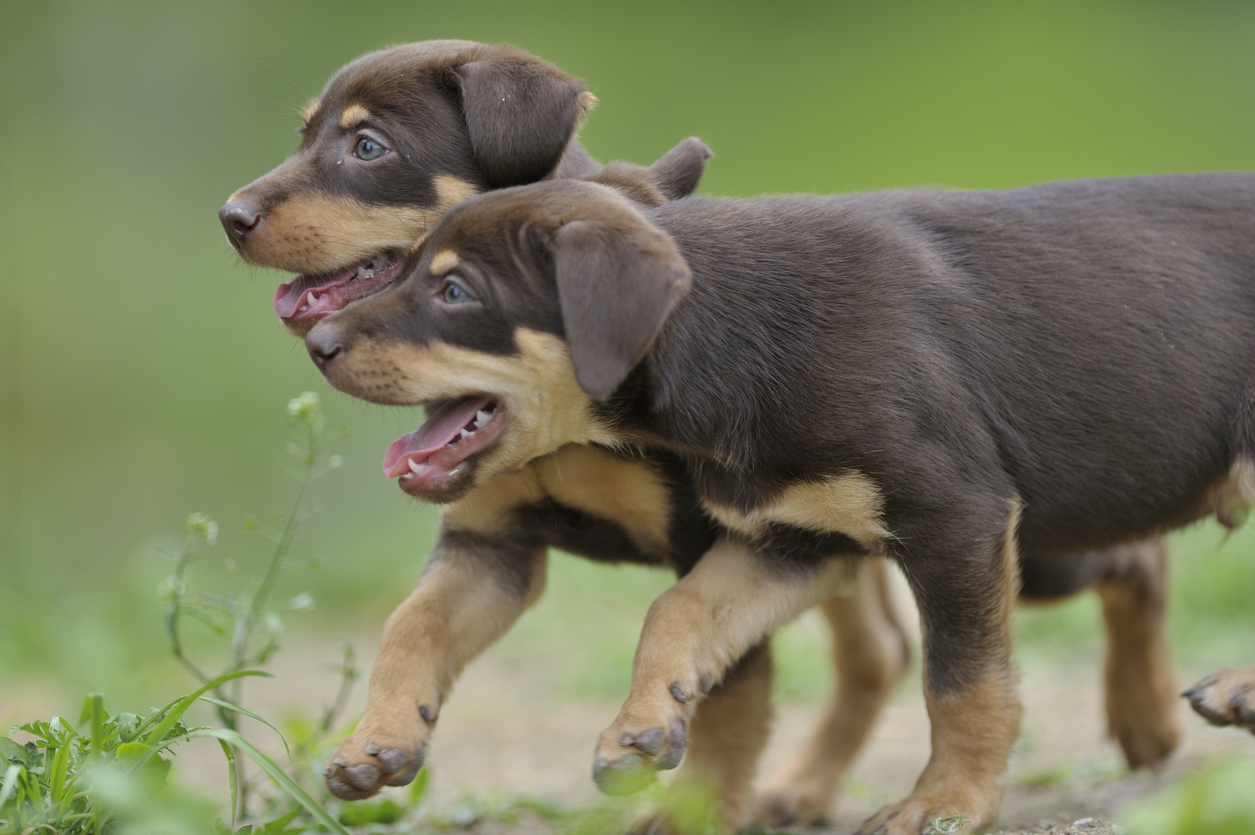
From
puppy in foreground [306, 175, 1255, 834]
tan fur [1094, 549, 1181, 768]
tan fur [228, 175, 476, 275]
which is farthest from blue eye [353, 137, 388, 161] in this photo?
tan fur [1094, 549, 1181, 768]

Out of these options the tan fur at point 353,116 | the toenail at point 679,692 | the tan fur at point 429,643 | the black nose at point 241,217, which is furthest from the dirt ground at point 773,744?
the tan fur at point 353,116

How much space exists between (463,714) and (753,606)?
3567mm

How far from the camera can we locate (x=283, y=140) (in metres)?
13.5

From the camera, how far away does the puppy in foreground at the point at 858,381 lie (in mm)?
3711

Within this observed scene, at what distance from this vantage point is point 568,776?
591 cm

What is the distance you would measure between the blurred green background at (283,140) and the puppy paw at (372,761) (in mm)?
6044

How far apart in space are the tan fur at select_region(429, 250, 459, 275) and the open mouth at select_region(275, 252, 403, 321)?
1.57 feet

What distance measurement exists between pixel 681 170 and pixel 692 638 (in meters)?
1.58

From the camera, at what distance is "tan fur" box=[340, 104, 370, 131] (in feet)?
14.1

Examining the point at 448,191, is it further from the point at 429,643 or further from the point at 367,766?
the point at 367,766

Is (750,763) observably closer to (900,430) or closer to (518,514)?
(518,514)

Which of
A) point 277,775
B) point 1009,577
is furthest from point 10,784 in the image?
point 1009,577

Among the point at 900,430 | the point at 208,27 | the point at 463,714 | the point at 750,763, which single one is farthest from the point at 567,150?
the point at 208,27

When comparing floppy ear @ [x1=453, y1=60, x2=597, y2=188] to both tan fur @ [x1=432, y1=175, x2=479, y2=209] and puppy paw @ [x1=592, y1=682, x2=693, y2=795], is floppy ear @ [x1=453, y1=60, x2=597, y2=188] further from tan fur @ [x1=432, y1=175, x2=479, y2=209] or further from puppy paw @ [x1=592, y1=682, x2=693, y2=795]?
puppy paw @ [x1=592, y1=682, x2=693, y2=795]
